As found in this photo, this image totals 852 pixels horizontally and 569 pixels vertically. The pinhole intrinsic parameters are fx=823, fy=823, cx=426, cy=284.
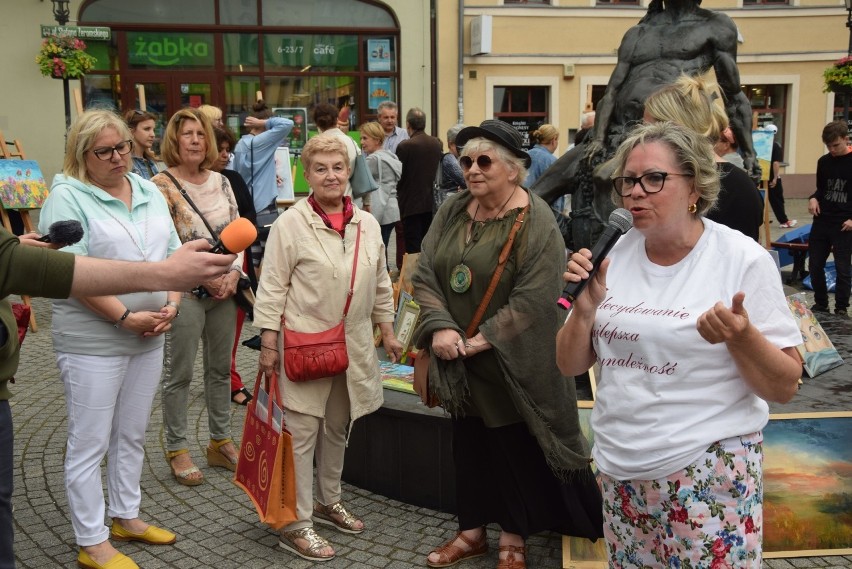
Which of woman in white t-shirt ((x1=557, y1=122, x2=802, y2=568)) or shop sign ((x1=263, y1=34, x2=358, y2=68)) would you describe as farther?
shop sign ((x1=263, y1=34, x2=358, y2=68))

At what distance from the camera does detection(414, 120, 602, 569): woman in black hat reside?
3299mm

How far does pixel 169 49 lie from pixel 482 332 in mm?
16857

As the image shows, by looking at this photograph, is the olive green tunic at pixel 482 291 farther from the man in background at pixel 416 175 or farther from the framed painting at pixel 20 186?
the man in background at pixel 416 175

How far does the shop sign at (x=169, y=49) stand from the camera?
17969mm

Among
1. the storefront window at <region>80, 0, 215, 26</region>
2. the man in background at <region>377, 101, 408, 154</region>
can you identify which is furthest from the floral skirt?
the storefront window at <region>80, 0, 215, 26</region>

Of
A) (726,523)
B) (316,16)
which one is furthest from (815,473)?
(316,16)

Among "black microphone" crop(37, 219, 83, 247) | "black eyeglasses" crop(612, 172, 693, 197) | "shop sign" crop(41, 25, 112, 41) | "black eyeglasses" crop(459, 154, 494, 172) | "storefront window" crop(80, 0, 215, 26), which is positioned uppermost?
"storefront window" crop(80, 0, 215, 26)

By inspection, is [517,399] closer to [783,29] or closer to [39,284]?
[39,284]

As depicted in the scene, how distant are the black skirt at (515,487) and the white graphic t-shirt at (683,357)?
117cm

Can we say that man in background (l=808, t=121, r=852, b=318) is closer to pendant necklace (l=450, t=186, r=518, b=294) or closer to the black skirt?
the black skirt

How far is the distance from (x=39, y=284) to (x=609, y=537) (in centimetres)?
177

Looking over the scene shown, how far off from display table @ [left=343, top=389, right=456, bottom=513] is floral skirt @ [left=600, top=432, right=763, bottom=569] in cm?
185

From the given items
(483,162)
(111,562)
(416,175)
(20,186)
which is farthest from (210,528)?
(416,175)

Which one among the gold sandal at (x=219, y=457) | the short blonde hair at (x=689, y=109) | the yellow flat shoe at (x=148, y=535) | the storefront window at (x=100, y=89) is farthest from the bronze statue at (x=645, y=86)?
the storefront window at (x=100, y=89)
